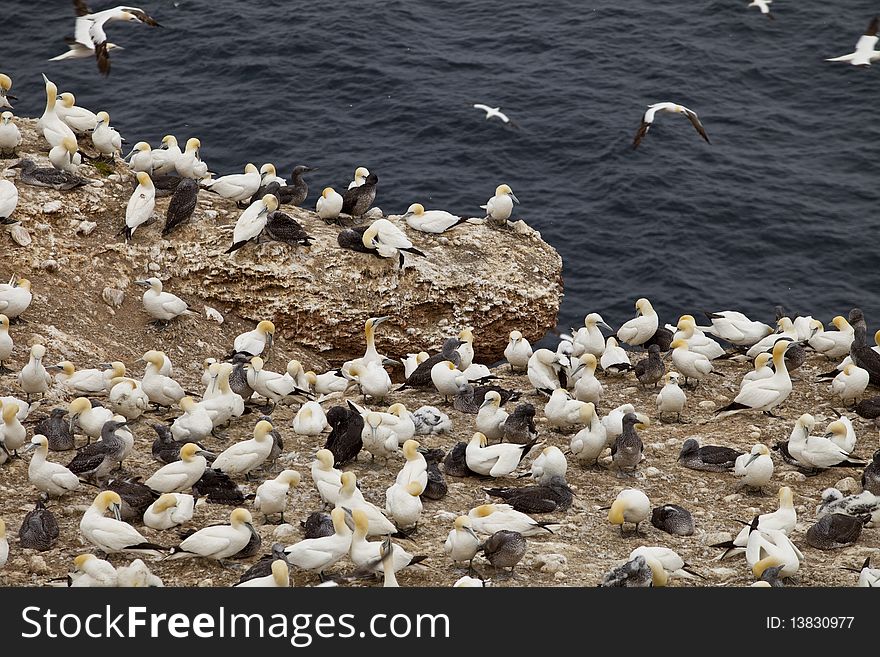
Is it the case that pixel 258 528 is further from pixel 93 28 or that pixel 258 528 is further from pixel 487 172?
pixel 487 172

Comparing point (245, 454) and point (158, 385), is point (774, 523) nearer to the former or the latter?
point (245, 454)

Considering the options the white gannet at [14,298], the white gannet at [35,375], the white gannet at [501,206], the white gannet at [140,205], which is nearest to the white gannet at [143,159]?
the white gannet at [140,205]

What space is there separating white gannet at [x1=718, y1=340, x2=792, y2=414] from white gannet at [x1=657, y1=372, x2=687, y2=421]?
1.90ft

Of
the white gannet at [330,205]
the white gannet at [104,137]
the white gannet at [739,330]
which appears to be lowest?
the white gannet at [739,330]

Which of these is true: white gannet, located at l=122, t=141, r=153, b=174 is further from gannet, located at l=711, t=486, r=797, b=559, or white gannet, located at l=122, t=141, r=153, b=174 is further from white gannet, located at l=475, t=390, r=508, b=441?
gannet, located at l=711, t=486, r=797, b=559

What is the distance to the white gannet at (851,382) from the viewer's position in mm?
15375

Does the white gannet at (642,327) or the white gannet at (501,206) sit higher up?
the white gannet at (501,206)

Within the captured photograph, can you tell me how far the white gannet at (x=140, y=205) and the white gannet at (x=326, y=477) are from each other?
6555 millimetres

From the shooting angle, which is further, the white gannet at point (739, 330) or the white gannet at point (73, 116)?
the white gannet at point (73, 116)

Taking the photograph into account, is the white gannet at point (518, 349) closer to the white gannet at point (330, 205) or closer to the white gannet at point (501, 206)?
the white gannet at point (501, 206)

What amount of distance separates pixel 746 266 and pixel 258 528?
16.4 meters

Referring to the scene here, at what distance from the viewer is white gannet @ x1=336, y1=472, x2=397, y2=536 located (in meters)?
11.0

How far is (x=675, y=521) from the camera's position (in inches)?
474
